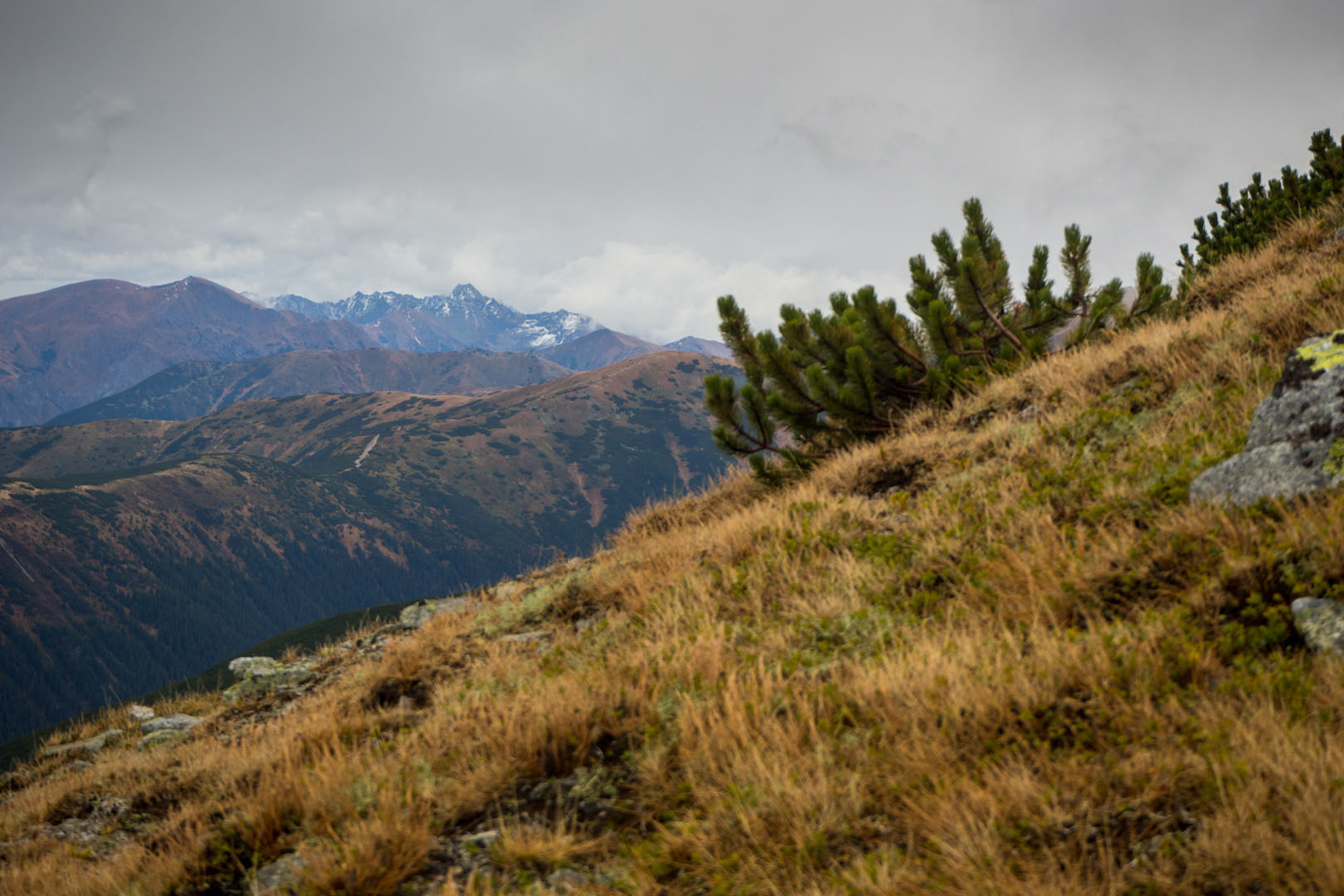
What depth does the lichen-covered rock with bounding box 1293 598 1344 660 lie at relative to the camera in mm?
2709

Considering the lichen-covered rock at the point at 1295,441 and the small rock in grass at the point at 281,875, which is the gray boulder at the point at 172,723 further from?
the lichen-covered rock at the point at 1295,441

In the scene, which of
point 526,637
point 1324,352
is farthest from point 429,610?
point 1324,352

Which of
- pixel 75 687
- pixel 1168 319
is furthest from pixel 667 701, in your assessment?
pixel 75 687

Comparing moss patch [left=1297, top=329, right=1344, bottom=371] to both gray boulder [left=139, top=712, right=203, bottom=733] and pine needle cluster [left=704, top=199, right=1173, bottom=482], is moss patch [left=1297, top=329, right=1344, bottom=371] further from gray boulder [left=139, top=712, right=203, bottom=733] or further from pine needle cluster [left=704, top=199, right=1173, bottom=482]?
gray boulder [left=139, top=712, right=203, bottom=733]

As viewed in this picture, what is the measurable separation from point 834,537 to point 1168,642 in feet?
10.2

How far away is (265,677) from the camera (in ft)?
30.3

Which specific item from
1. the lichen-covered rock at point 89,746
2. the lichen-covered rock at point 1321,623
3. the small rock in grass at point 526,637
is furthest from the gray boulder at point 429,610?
the lichen-covered rock at point 1321,623

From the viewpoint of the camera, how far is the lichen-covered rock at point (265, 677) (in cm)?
904

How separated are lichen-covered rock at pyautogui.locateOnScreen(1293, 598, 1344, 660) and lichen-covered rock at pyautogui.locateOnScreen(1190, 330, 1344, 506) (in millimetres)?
937

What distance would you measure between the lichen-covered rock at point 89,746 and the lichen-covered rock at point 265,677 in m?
1.51

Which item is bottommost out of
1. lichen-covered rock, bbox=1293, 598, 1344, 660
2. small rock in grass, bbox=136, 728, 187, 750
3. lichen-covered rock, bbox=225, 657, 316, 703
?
small rock in grass, bbox=136, 728, 187, 750

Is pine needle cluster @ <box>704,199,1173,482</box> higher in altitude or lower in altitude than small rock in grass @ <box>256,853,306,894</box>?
higher

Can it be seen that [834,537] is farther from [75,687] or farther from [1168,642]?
[75,687]

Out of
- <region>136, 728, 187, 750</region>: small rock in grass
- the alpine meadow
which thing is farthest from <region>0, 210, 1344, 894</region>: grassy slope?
<region>136, 728, 187, 750</region>: small rock in grass
